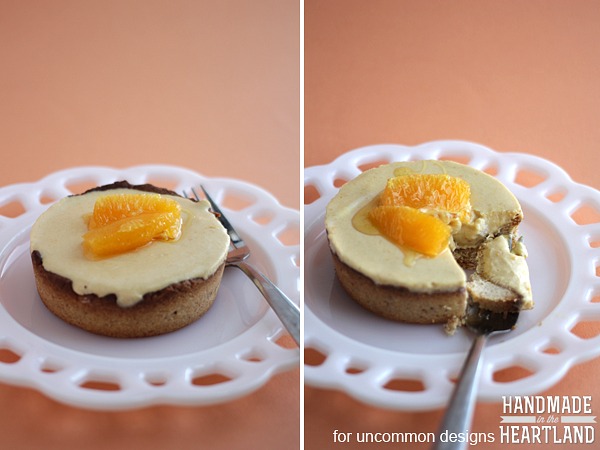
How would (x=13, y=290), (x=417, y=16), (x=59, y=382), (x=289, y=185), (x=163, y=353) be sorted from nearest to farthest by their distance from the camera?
(x=59, y=382), (x=163, y=353), (x=13, y=290), (x=289, y=185), (x=417, y=16)

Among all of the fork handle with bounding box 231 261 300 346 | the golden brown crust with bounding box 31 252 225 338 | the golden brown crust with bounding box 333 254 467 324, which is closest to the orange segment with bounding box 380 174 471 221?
the golden brown crust with bounding box 333 254 467 324

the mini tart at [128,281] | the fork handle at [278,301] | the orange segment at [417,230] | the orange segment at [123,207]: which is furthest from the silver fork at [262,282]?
the orange segment at [417,230]

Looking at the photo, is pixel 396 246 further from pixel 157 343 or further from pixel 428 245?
pixel 157 343

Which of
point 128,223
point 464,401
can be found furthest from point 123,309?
point 464,401

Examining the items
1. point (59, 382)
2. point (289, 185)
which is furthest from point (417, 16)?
point (59, 382)

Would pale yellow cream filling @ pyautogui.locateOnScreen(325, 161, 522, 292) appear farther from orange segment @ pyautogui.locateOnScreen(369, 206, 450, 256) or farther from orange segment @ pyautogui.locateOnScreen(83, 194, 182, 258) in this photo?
orange segment @ pyautogui.locateOnScreen(83, 194, 182, 258)

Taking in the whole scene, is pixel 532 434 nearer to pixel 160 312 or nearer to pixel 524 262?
pixel 524 262
